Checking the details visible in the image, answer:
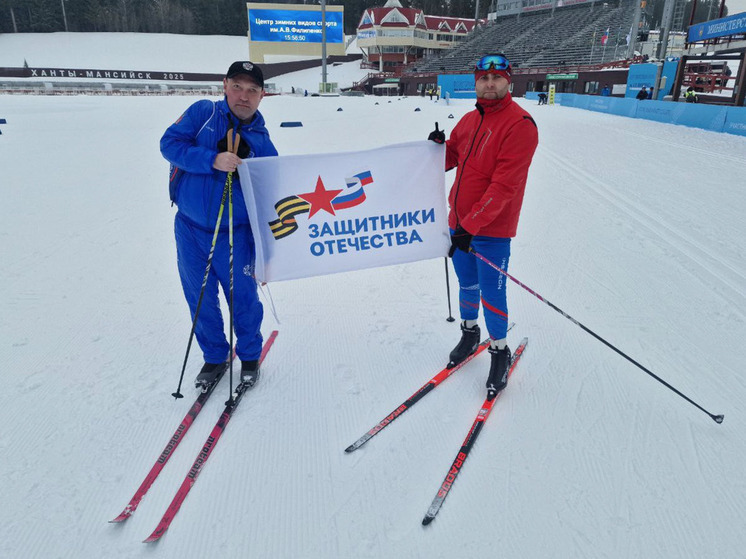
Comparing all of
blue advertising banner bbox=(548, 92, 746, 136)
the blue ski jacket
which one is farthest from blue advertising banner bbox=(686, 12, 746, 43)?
the blue ski jacket

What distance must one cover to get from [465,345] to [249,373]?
1517mm

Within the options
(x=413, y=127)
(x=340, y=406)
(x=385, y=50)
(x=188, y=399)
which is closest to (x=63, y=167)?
(x=188, y=399)

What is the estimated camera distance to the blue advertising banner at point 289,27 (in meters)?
51.4

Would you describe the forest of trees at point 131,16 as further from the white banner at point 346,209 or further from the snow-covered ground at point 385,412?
the white banner at point 346,209

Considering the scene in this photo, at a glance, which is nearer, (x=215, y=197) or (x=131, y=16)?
(x=215, y=197)

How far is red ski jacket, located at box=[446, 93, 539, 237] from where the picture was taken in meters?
2.45

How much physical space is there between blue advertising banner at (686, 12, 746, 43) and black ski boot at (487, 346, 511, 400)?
69.6ft

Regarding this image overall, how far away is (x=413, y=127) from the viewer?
1546 centimetres

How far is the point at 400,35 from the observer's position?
194 feet

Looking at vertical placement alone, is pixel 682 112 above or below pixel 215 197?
above

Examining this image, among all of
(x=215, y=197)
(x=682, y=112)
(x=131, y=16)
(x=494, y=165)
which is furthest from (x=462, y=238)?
(x=131, y=16)

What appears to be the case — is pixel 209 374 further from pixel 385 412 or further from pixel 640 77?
pixel 640 77

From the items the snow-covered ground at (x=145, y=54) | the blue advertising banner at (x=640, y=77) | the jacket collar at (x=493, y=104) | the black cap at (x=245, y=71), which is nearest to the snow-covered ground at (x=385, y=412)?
the jacket collar at (x=493, y=104)

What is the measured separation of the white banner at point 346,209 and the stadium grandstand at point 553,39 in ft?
137
